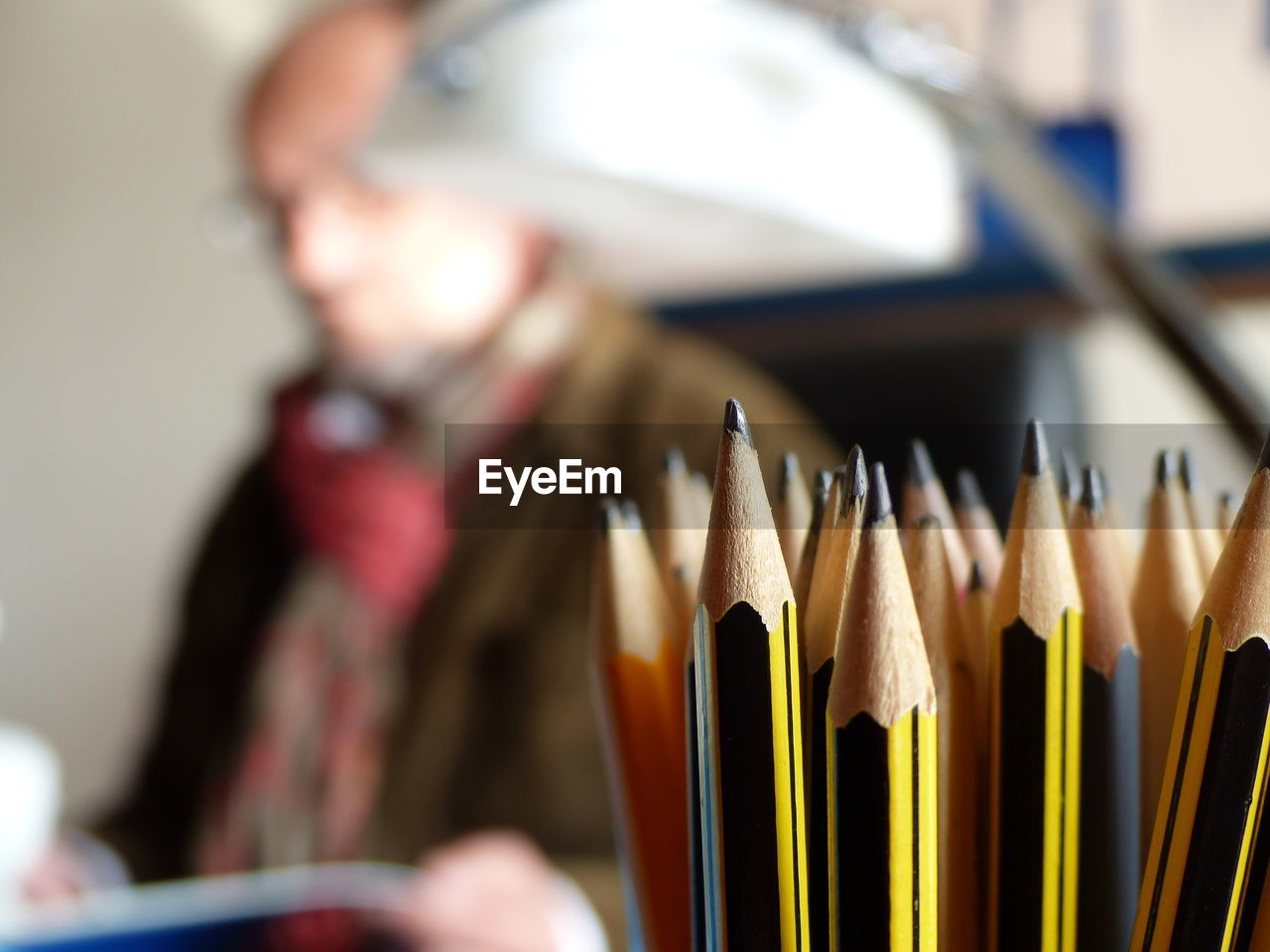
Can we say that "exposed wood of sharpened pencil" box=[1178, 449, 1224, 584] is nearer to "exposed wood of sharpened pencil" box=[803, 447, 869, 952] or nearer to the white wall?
"exposed wood of sharpened pencil" box=[803, 447, 869, 952]

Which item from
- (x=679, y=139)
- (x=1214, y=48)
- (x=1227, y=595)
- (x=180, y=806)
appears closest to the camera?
(x=1227, y=595)

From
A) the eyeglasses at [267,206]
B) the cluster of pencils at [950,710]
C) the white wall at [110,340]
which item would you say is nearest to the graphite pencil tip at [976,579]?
the cluster of pencils at [950,710]

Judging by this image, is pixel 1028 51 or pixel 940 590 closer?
pixel 940 590

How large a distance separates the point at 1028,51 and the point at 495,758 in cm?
51

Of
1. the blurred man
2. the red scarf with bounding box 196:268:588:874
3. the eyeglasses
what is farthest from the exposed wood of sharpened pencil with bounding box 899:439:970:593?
the eyeglasses

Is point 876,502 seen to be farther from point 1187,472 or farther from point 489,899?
point 489,899

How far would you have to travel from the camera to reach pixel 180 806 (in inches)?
34.6

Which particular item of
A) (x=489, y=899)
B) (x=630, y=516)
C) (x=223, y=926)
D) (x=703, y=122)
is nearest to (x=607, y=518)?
(x=630, y=516)

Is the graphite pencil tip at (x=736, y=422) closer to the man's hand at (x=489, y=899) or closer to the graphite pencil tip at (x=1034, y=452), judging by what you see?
the graphite pencil tip at (x=1034, y=452)

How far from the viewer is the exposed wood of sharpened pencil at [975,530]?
110 millimetres

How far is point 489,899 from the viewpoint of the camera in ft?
1.83

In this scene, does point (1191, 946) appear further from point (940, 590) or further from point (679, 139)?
point (679, 139)

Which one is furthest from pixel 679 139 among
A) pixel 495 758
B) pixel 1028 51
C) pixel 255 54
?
pixel 255 54

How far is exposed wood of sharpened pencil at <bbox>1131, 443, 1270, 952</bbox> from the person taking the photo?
80 mm
